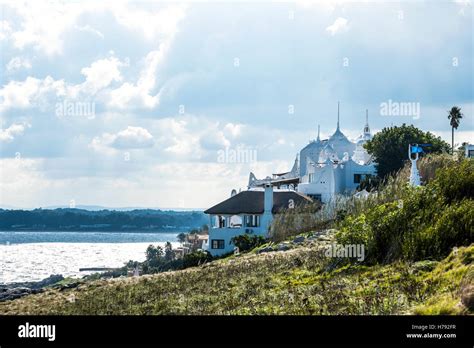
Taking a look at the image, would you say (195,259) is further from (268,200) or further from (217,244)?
(268,200)

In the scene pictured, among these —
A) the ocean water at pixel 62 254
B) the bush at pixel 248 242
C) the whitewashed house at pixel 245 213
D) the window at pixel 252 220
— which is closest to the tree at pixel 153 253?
the ocean water at pixel 62 254

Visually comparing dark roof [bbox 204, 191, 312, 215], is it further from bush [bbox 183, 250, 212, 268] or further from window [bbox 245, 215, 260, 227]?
bush [bbox 183, 250, 212, 268]

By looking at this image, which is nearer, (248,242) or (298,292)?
(298,292)

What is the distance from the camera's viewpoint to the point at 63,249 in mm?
131875

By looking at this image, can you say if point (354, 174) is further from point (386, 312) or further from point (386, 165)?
point (386, 312)

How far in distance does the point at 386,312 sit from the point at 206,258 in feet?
84.7

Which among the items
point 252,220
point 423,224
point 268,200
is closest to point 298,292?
point 423,224

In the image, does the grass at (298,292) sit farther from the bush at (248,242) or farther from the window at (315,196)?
the window at (315,196)

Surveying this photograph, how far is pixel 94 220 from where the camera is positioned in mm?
133250

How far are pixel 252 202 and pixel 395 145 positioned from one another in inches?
413

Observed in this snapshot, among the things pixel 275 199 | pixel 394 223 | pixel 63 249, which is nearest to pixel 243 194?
pixel 275 199

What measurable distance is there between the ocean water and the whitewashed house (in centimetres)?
3245

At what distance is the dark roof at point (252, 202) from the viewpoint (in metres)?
46.3

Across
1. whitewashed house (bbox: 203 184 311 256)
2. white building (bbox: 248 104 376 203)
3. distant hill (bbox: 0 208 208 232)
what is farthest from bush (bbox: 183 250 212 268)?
distant hill (bbox: 0 208 208 232)
